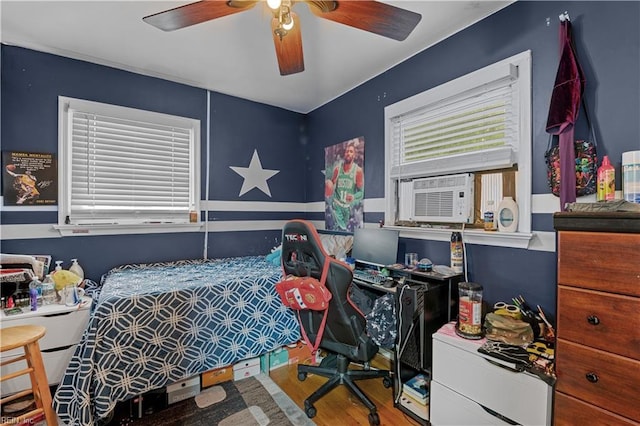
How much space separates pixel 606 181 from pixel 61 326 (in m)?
3.23

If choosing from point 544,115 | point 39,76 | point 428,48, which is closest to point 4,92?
point 39,76

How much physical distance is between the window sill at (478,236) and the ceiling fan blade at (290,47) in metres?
1.47

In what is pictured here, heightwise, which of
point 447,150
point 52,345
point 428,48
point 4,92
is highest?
point 428,48

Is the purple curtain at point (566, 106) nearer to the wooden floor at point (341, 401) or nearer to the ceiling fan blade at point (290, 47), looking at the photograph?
the ceiling fan blade at point (290, 47)

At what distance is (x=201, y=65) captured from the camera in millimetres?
2621

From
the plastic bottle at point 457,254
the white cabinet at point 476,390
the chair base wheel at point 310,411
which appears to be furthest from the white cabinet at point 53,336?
the plastic bottle at point 457,254

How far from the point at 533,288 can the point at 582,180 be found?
645mm

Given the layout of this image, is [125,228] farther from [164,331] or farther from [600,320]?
[600,320]

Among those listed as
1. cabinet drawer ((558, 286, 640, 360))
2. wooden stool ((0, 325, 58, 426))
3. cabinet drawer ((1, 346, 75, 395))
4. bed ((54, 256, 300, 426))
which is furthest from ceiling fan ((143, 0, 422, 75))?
cabinet drawer ((1, 346, 75, 395))

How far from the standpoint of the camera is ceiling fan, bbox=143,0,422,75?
1378 mm

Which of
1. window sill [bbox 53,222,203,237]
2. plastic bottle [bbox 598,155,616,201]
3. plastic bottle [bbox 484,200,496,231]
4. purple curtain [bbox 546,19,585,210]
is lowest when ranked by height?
window sill [bbox 53,222,203,237]

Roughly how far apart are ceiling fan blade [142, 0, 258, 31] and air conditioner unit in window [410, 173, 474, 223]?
165 cm

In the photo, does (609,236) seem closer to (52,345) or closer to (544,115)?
(544,115)

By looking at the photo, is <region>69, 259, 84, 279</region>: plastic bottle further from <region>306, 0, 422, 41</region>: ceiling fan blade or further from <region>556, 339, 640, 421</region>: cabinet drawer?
<region>556, 339, 640, 421</region>: cabinet drawer
